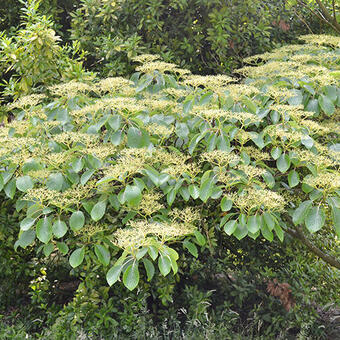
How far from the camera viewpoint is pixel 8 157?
88.9 inches

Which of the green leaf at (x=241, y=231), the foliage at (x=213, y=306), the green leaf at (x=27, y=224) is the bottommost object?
the foliage at (x=213, y=306)

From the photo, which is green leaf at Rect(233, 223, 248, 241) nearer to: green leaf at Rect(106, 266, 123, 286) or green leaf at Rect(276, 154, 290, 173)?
green leaf at Rect(276, 154, 290, 173)

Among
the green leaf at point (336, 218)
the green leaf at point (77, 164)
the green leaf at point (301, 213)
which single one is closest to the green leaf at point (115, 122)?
the green leaf at point (77, 164)

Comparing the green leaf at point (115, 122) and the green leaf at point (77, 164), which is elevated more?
the green leaf at point (115, 122)

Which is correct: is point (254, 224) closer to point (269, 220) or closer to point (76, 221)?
point (269, 220)

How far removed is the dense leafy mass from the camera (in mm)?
1934

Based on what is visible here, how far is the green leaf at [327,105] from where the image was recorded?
2.54m

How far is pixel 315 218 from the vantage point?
6.36 ft

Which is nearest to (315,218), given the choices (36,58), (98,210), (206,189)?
(206,189)

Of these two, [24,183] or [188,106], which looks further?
[188,106]

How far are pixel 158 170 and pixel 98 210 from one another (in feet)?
1.52

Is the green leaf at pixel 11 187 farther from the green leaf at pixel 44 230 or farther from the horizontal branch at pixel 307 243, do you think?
the horizontal branch at pixel 307 243

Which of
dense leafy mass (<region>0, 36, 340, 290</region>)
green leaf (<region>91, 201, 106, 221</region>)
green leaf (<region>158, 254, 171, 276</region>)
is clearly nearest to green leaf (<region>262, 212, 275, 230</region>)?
dense leafy mass (<region>0, 36, 340, 290</region>)

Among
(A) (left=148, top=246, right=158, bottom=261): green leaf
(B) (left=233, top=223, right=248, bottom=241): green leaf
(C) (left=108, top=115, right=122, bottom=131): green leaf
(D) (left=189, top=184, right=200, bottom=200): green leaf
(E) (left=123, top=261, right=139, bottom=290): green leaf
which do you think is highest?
(C) (left=108, top=115, right=122, bottom=131): green leaf
